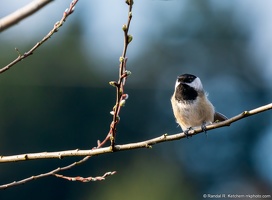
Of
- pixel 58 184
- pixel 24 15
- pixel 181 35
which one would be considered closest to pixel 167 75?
pixel 181 35

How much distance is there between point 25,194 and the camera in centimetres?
2897

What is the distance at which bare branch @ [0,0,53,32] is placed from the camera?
246 centimetres

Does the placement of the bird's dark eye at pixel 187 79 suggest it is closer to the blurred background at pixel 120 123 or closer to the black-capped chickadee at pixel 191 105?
the black-capped chickadee at pixel 191 105

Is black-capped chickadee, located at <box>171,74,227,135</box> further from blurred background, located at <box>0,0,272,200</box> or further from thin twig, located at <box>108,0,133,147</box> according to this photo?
blurred background, located at <box>0,0,272,200</box>

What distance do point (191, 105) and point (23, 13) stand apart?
10.4 ft

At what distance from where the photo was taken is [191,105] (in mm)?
5516

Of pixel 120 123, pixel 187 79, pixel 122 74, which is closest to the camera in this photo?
pixel 122 74

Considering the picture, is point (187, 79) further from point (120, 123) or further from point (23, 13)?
point (120, 123)

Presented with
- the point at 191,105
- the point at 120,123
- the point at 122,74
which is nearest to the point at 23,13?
the point at 122,74

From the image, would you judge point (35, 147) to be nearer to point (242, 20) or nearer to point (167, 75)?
point (167, 75)

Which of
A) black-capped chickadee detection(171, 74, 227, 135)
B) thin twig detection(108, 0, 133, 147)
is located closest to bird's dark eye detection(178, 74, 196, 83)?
black-capped chickadee detection(171, 74, 227, 135)

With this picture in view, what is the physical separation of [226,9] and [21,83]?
633 inches

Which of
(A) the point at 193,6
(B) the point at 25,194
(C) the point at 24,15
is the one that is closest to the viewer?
(C) the point at 24,15

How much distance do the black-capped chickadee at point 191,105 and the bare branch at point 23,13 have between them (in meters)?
3.10
